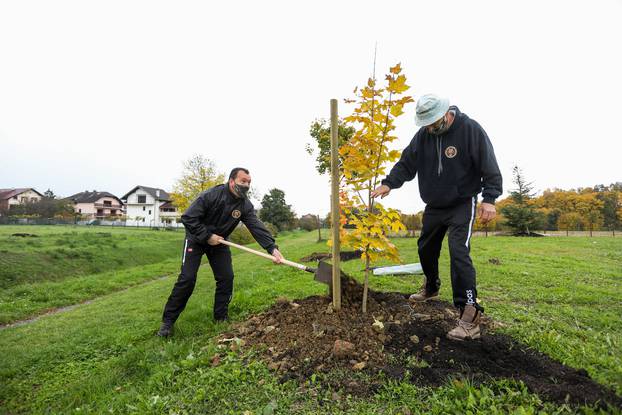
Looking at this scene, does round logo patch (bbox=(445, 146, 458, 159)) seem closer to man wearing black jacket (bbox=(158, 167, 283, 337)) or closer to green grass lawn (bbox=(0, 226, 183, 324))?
man wearing black jacket (bbox=(158, 167, 283, 337))

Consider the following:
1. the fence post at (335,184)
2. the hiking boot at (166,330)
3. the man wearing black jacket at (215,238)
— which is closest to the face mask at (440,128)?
the fence post at (335,184)

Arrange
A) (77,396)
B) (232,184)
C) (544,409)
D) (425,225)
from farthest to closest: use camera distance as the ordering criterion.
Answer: (232,184) < (425,225) < (77,396) < (544,409)

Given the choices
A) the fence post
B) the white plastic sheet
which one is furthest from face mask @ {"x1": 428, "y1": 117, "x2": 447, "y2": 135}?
the white plastic sheet

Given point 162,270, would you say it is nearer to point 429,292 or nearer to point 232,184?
point 232,184

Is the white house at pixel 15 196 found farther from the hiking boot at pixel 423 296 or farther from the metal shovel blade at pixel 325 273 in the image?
the hiking boot at pixel 423 296

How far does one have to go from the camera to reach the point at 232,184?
459cm

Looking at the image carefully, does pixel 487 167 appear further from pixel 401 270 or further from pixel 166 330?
pixel 166 330

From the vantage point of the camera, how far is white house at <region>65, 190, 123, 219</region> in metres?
81.7

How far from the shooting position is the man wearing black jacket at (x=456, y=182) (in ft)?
10.6

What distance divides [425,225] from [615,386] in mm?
1985

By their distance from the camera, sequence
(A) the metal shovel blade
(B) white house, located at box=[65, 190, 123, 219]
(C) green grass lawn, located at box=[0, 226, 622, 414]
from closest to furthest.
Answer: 1. (C) green grass lawn, located at box=[0, 226, 622, 414]
2. (A) the metal shovel blade
3. (B) white house, located at box=[65, 190, 123, 219]

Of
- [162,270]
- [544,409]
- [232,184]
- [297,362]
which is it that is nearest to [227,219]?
[232,184]

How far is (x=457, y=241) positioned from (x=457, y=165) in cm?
76

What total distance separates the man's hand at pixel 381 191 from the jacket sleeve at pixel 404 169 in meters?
0.08
